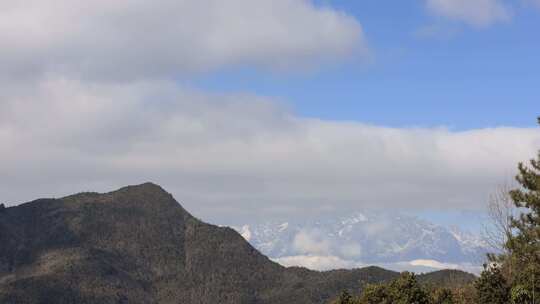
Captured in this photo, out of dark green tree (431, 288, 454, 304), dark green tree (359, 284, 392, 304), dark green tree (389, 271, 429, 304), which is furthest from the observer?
dark green tree (431, 288, 454, 304)

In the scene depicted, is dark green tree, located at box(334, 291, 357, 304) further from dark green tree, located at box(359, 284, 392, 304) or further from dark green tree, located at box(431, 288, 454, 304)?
dark green tree, located at box(431, 288, 454, 304)

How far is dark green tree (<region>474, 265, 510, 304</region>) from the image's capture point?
84.3 m

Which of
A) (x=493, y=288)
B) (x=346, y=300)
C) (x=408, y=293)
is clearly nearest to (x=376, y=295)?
(x=346, y=300)

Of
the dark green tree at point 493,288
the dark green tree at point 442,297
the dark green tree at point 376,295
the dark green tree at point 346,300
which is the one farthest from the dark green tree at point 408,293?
the dark green tree at point 493,288

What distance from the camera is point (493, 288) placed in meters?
84.4

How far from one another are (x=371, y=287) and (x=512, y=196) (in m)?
18.3

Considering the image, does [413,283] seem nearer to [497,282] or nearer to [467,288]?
[497,282]

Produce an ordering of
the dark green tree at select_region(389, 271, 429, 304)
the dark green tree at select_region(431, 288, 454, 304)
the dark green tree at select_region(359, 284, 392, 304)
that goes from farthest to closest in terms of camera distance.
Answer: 1. the dark green tree at select_region(431, 288, 454, 304)
2. the dark green tree at select_region(359, 284, 392, 304)
3. the dark green tree at select_region(389, 271, 429, 304)

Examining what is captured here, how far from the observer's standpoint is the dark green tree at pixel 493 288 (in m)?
84.3

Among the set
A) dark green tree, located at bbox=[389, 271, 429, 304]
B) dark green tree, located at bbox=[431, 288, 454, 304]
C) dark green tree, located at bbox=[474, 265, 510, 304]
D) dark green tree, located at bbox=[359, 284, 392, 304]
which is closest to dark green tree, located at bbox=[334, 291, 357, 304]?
dark green tree, located at bbox=[359, 284, 392, 304]

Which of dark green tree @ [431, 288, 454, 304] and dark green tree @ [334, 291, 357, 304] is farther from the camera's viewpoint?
dark green tree @ [334, 291, 357, 304]

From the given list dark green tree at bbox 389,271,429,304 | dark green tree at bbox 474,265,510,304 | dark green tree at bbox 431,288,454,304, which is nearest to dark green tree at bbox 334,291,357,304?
dark green tree at bbox 389,271,429,304

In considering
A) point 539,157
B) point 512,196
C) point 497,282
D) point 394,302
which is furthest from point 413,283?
point 539,157

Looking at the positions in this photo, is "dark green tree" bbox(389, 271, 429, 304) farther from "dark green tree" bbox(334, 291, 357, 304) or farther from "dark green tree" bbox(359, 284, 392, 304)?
"dark green tree" bbox(334, 291, 357, 304)
